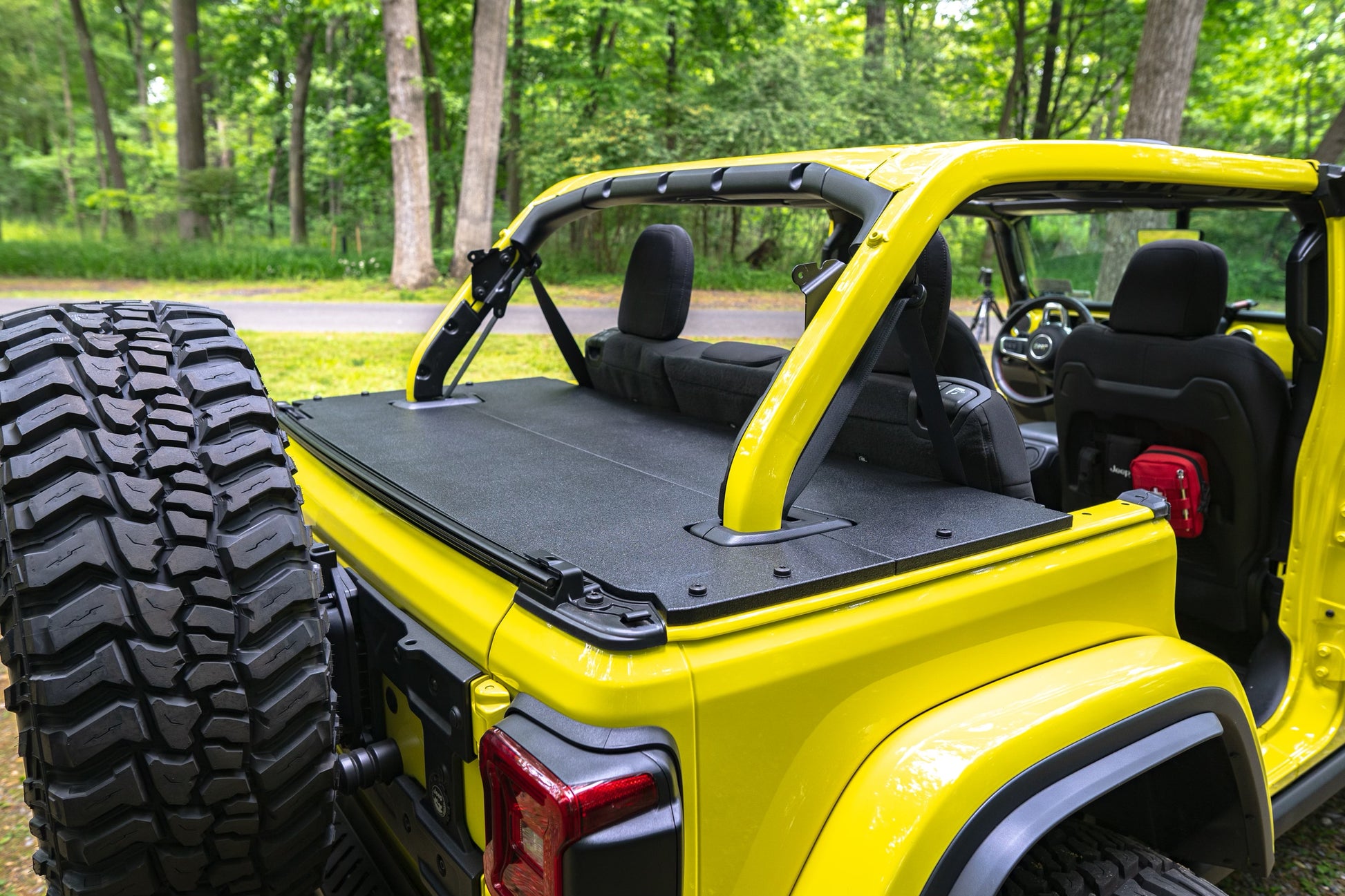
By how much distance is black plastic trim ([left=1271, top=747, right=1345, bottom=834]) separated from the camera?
228cm

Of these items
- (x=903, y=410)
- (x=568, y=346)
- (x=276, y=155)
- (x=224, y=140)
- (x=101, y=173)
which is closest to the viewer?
(x=903, y=410)

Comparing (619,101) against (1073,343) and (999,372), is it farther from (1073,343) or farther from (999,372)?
(1073,343)

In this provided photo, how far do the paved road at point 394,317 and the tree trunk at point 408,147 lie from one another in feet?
3.34

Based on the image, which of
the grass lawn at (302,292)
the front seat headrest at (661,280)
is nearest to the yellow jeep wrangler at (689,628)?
the front seat headrest at (661,280)

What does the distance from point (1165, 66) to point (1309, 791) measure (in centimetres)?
902

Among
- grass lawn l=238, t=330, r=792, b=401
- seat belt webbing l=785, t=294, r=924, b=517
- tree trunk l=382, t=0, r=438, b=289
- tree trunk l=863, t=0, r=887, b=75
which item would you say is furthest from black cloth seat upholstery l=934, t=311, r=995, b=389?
tree trunk l=863, t=0, r=887, b=75

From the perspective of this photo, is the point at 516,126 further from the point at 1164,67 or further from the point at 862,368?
the point at 862,368

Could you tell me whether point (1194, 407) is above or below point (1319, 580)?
above

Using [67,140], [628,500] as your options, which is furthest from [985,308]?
[67,140]

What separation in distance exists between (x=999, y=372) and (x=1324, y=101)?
61.6ft

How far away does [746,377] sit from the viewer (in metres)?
2.75

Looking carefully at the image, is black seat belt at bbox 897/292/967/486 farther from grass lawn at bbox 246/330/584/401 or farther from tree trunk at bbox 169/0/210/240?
tree trunk at bbox 169/0/210/240

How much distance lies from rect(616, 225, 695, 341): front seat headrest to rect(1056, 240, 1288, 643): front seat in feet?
4.71

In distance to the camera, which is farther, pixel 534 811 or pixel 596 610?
pixel 596 610
